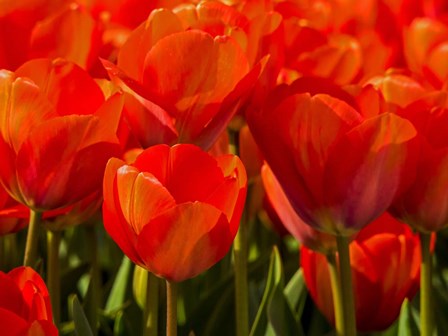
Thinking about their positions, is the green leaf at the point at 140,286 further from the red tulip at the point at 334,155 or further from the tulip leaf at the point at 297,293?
the red tulip at the point at 334,155

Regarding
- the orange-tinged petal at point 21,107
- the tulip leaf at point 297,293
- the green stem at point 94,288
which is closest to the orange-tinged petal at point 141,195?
the orange-tinged petal at point 21,107

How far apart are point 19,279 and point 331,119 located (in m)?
0.27

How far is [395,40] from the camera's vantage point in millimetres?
1668

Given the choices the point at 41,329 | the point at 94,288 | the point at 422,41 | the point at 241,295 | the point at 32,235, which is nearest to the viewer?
the point at 41,329

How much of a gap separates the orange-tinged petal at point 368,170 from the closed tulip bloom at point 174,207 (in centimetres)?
9

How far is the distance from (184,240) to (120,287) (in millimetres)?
551

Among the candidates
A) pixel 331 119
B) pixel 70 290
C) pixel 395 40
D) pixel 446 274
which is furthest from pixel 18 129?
pixel 395 40

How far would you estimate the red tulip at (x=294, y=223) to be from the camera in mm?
995

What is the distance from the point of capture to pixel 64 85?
0.90 m

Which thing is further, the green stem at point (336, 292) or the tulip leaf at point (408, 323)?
the tulip leaf at point (408, 323)

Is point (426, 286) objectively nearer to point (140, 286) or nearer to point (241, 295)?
point (241, 295)

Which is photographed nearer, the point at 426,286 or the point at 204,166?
the point at 204,166

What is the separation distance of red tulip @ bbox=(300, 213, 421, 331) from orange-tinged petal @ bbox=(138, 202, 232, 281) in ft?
1.04

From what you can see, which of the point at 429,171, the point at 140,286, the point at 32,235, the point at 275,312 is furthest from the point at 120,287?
the point at 429,171
